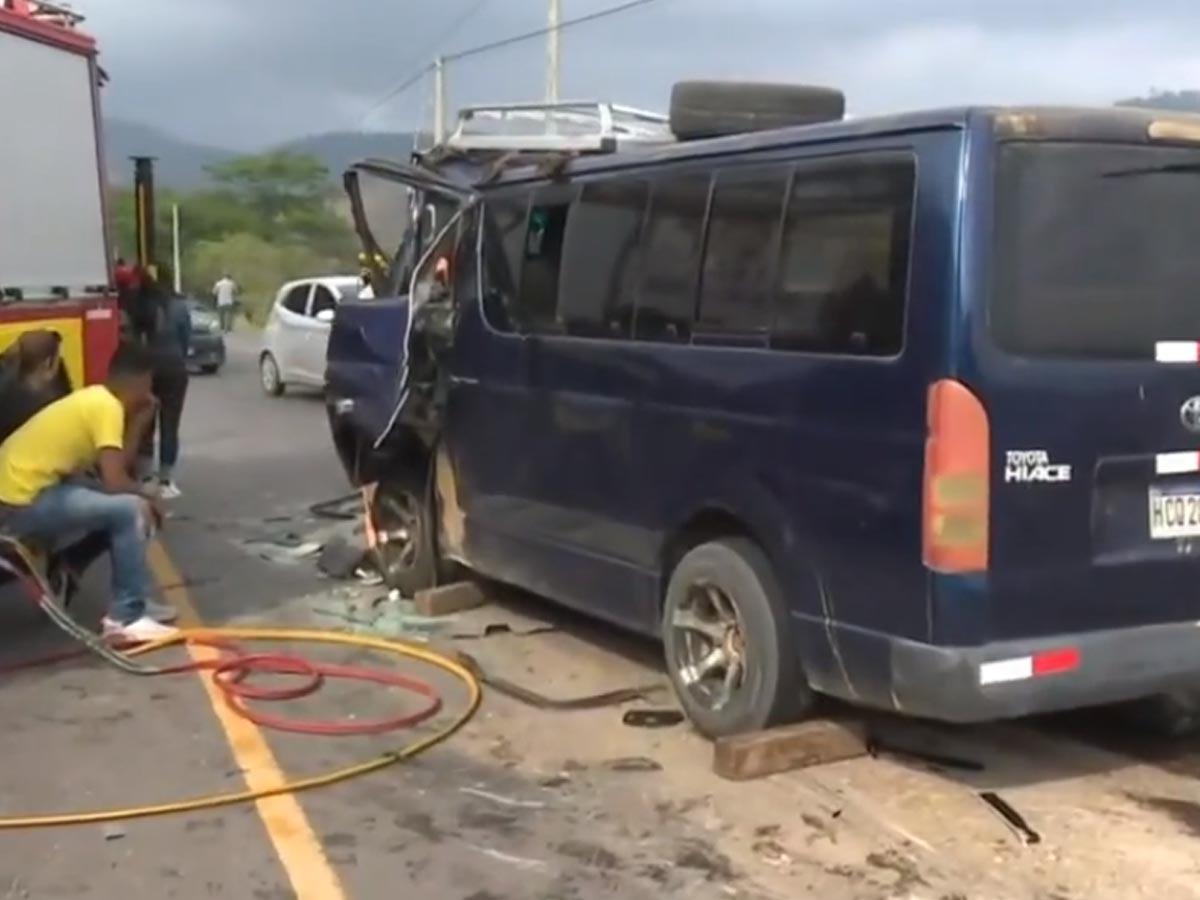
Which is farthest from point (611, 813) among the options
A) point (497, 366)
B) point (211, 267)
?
point (211, 267)

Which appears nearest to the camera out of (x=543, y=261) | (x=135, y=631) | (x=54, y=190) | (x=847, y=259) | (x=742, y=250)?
(x=847, y=259)

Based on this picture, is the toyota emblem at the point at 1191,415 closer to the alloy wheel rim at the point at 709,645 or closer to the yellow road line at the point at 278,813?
the alloy wheel rim at the point at 709,645

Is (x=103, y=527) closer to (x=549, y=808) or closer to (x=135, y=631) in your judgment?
(x=135, y=631)

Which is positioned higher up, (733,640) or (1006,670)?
(1006,670)

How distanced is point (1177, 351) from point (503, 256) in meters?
3.42

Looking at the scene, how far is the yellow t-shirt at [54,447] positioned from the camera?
27.0ft

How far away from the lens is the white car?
23688 millimetres

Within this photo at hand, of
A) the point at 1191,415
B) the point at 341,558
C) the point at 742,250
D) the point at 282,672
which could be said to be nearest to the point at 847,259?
the point at 742,250

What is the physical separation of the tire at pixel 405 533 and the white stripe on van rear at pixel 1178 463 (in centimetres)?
427

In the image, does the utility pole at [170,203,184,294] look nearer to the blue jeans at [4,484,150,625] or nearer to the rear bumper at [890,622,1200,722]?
the blue jeans at [4,484,150,625]

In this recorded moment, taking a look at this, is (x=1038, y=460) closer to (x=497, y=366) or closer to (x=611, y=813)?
(x=611, y=813)

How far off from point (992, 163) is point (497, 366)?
3.19 m

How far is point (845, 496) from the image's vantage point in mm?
5867

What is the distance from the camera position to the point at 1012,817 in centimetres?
585
